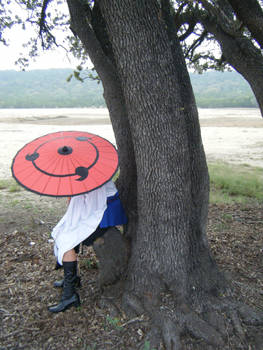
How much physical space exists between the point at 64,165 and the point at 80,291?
1.44m

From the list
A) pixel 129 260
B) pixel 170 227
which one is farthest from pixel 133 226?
pixel 170 227

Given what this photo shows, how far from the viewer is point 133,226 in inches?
128

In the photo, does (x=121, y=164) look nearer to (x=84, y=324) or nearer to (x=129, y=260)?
(x=129, y=260)

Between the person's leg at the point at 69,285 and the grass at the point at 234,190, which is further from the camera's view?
the grass at the point at 234,190

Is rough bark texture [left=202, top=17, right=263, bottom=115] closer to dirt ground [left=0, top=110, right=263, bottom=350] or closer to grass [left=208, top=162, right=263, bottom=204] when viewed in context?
dirt ground [left=0, top=110, right=263, bottom=350]

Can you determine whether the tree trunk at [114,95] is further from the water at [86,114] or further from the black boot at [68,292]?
the water at [86,114]

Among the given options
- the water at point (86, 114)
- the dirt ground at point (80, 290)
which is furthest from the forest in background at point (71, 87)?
A: the dirt ground at point (80, 290)

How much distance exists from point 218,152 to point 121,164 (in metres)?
15.1

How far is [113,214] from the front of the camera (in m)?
3.02

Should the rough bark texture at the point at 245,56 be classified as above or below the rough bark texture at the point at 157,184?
above

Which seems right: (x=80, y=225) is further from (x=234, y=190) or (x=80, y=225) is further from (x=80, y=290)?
(x=234, y=190)

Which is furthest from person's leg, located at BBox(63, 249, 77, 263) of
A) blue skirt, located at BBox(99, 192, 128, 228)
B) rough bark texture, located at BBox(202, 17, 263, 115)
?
rough bark texture, located at BBox(202, 17, 263, 115)

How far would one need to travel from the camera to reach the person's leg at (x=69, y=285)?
117 inches

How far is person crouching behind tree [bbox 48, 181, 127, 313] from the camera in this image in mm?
2838
